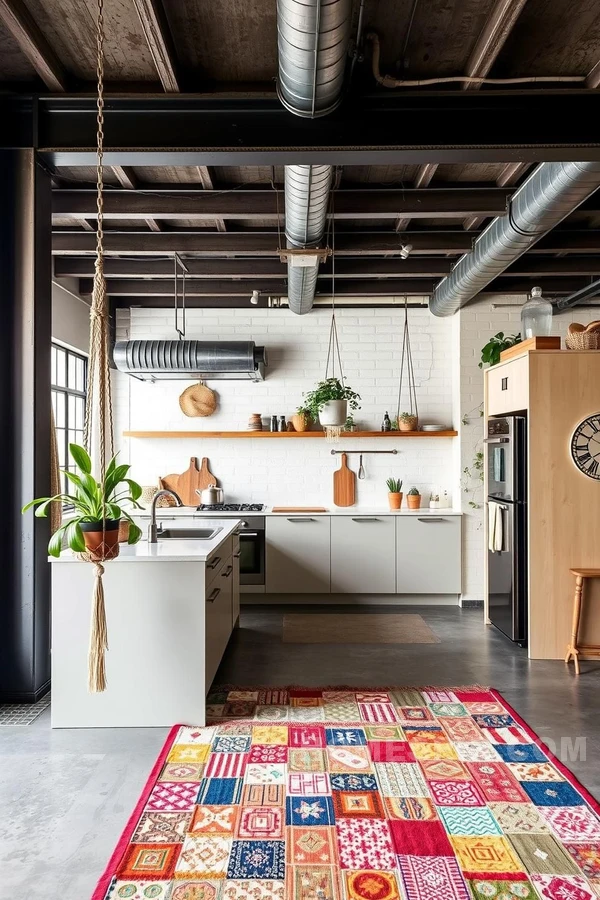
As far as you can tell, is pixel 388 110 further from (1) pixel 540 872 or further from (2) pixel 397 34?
(1) pixel 540 872

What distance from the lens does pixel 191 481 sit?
21.1ft

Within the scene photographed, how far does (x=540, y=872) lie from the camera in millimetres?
2008

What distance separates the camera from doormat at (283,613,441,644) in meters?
4.70

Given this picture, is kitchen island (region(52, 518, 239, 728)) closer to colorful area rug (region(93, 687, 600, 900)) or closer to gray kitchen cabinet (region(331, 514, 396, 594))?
colorful area rug (region(93, 687, 600, 900))

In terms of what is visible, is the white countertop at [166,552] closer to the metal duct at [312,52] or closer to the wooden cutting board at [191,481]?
the metal duct at [312,52]

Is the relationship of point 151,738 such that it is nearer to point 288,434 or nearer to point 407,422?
point 288,434

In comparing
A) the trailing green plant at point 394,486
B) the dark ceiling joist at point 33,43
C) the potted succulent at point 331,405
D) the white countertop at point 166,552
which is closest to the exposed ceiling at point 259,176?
the dark ceiling joist at point 33,43

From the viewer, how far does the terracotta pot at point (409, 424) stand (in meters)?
6.20

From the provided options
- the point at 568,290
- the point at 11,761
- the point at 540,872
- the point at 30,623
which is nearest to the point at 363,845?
the point at 540,872

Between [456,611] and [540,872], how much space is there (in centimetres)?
378

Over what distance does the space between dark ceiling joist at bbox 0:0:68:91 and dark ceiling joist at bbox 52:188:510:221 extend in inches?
42.0

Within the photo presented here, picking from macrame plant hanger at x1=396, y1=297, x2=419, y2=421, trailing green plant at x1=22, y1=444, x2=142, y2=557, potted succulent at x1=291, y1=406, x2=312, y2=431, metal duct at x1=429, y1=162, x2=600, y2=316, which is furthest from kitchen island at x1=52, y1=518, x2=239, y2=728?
macrame plant hanger at x1=396, y1=297, x2=419, y2=421

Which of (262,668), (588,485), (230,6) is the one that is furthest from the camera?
(588,485)

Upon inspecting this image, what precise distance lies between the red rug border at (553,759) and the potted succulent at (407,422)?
3.13 meters
